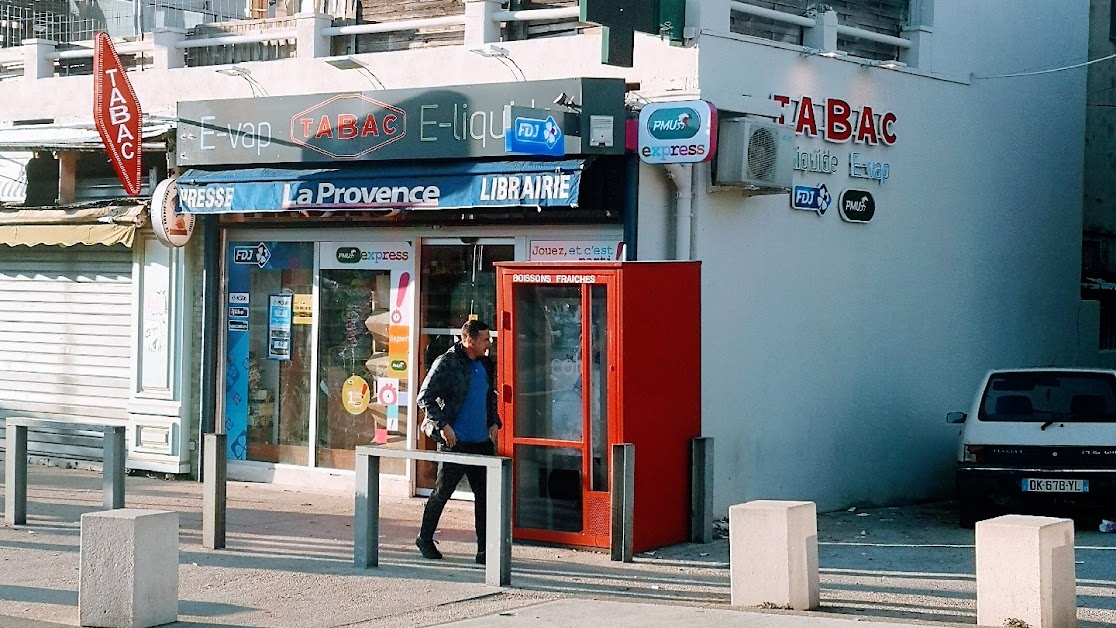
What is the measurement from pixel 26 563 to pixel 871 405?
7.80m

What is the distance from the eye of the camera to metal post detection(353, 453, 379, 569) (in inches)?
406

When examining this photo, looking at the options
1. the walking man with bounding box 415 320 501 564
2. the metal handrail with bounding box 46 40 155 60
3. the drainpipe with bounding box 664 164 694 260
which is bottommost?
the walking man with bounding box 415 320 501 564

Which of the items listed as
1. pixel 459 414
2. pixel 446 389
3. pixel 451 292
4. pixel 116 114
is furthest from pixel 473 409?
pixel 116 114

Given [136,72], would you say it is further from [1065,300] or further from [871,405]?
[1065,300]

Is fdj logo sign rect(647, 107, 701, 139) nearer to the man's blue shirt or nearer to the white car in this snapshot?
the man's blue shirt

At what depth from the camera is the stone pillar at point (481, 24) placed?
13422 mm

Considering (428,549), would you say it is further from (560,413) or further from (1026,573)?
(1026,573)

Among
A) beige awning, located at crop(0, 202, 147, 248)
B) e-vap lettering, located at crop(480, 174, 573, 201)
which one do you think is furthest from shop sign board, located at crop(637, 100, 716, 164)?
beige awning, located at crop(0, 202, 147, 248)

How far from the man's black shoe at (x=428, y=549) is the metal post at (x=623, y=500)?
1.29 m

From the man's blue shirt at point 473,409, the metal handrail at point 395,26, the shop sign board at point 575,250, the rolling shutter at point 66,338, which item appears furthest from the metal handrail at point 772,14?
the rolling shutter at point 66,338

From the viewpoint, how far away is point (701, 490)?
11688 mm

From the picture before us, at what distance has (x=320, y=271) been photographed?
14633mm

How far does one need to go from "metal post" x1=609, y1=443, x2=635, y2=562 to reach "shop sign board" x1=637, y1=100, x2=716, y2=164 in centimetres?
256

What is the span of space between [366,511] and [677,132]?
4.00m
